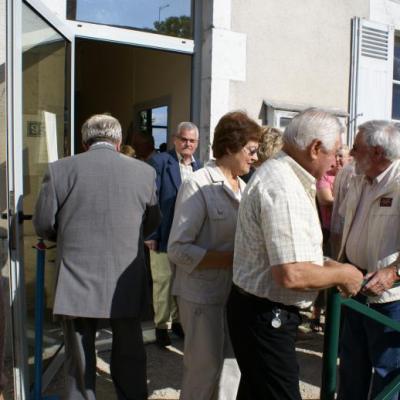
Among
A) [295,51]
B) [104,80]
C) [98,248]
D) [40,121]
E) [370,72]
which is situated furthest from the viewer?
[104,80]

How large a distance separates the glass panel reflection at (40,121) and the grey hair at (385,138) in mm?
1873

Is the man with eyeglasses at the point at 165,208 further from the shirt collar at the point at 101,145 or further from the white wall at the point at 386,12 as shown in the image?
the white wall at the point at 386,12

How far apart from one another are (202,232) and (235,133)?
525 millimetres

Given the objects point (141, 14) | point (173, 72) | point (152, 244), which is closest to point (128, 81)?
point (173, 72)

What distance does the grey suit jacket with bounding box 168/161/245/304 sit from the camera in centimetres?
240

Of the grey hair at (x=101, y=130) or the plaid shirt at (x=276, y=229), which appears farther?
the grey hair at (x=101, y=130)

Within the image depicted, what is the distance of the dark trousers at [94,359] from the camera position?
8.71 feet

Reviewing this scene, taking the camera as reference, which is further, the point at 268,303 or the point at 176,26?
the point at 176,26

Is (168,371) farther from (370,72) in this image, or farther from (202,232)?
(370,72)

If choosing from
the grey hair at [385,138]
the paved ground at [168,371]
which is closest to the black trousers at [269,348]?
the grey hair at [385,138]

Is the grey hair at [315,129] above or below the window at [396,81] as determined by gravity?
below

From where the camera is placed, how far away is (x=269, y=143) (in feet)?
10.7

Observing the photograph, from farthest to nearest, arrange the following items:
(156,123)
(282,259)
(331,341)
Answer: (156,123) < (331,341) < (282,259)

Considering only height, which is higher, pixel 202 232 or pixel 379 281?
pixel 202 232
